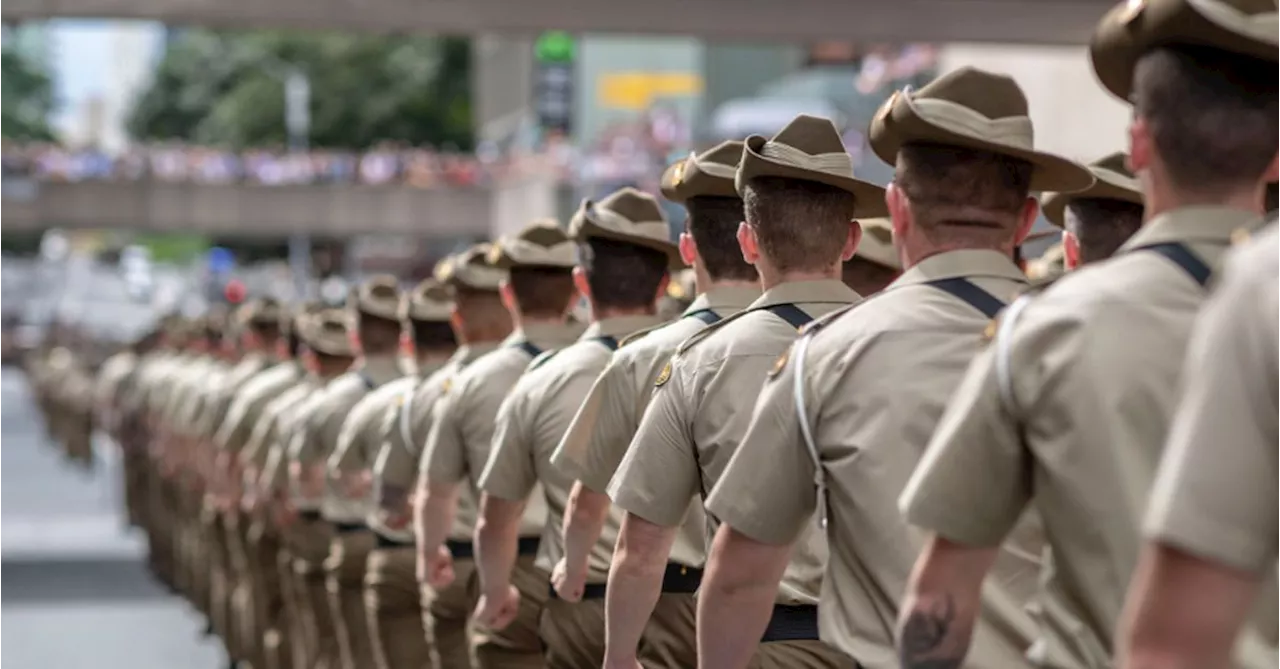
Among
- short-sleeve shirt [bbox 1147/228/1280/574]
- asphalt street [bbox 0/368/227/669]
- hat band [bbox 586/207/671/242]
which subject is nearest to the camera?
short-sleeve shirt [bbox 1147/228/1280/574]

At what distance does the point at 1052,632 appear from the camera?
365cm

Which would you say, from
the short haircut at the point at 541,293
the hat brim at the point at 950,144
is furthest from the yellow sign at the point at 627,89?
the hat brim at the point at 950,144

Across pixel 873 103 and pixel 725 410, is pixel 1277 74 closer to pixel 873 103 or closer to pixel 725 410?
pixel 725 410

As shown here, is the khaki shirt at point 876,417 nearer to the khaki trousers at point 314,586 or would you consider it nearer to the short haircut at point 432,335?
the short haircut at point 432,335

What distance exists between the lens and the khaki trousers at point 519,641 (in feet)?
27.6

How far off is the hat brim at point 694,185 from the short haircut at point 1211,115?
283 cm

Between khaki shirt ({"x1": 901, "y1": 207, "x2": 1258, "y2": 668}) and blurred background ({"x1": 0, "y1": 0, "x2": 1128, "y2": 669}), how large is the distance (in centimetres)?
1116

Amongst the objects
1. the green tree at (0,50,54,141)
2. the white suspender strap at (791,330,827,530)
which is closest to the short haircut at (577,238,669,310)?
the white suspender strap at (791,330,827,530)

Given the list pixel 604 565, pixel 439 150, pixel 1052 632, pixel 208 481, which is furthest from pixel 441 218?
pixel 1052 632

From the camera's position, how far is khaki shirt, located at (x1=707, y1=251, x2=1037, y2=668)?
4.46 m

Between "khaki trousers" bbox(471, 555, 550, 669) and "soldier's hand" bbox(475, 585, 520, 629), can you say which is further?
"khaki trousers" bbox(471, 555, 550, 669)

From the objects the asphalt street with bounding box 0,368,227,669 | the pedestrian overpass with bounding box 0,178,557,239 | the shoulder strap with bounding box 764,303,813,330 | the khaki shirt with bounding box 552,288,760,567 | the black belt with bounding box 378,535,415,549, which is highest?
the shoulder strap with bounding box 764,303,813,330

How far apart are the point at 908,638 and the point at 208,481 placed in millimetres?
14325

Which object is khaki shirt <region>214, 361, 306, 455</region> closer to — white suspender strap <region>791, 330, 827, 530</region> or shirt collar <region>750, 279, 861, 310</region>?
shirt collar <region>750, 279, 861, 310</region>
